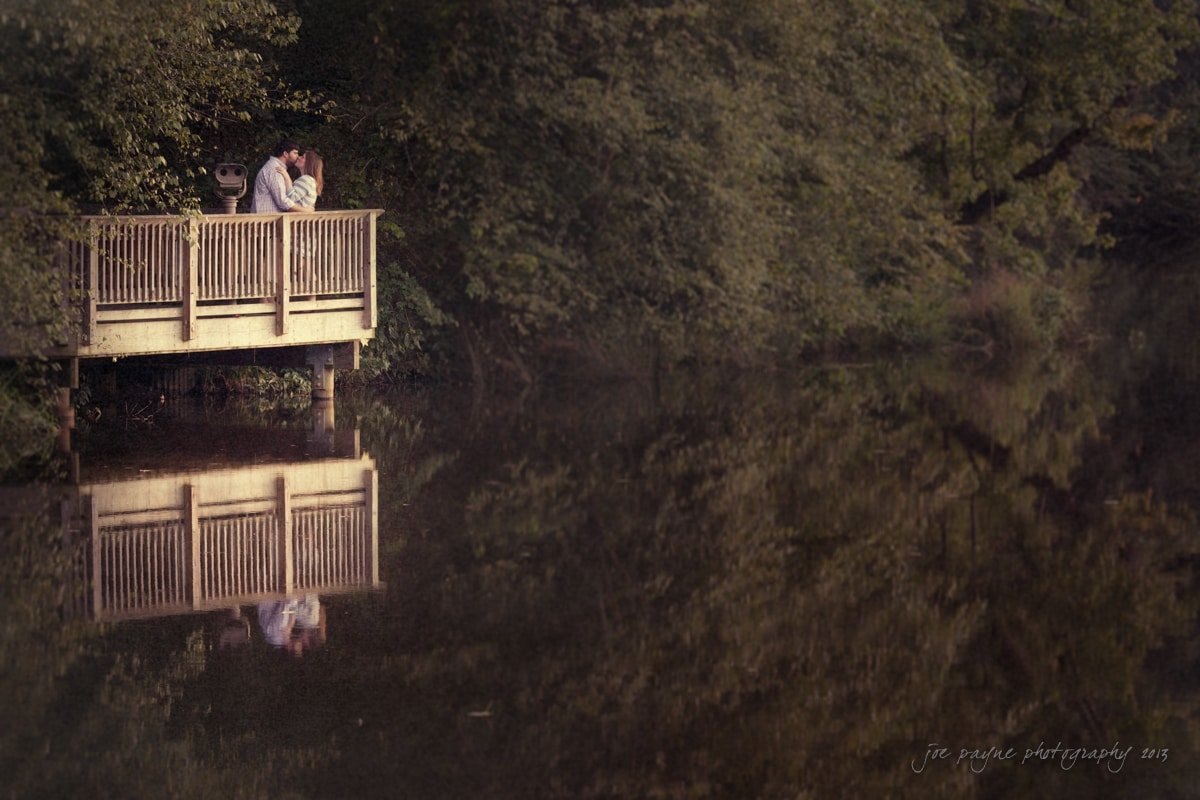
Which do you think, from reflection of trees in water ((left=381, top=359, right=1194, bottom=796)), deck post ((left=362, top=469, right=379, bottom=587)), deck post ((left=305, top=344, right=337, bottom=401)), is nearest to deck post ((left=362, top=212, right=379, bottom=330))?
deck post ((left=305, top=344, right=337, bottom=401))

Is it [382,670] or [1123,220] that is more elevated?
[1123,220]

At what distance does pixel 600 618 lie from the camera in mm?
A: 9555

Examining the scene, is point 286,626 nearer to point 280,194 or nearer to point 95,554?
point 95,554

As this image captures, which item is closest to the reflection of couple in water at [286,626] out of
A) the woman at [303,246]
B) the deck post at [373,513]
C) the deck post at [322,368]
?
the deck post at [373,513]

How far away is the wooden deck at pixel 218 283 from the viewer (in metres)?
17.8

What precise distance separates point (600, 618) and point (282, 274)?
34.6 ft

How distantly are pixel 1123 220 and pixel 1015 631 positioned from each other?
37.0 metres

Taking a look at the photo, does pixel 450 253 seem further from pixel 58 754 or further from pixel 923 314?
pixel 58 754

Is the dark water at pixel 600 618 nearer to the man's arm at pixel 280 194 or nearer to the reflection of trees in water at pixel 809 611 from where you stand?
the reflection of trees in water at pixel 809 611

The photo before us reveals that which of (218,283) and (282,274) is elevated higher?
(282,274)

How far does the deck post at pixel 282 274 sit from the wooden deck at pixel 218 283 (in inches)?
0.4

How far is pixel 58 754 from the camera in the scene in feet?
22.6

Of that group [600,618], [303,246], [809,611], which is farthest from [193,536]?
[303,246]

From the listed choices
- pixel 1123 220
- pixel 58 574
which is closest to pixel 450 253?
pixel 58 574
